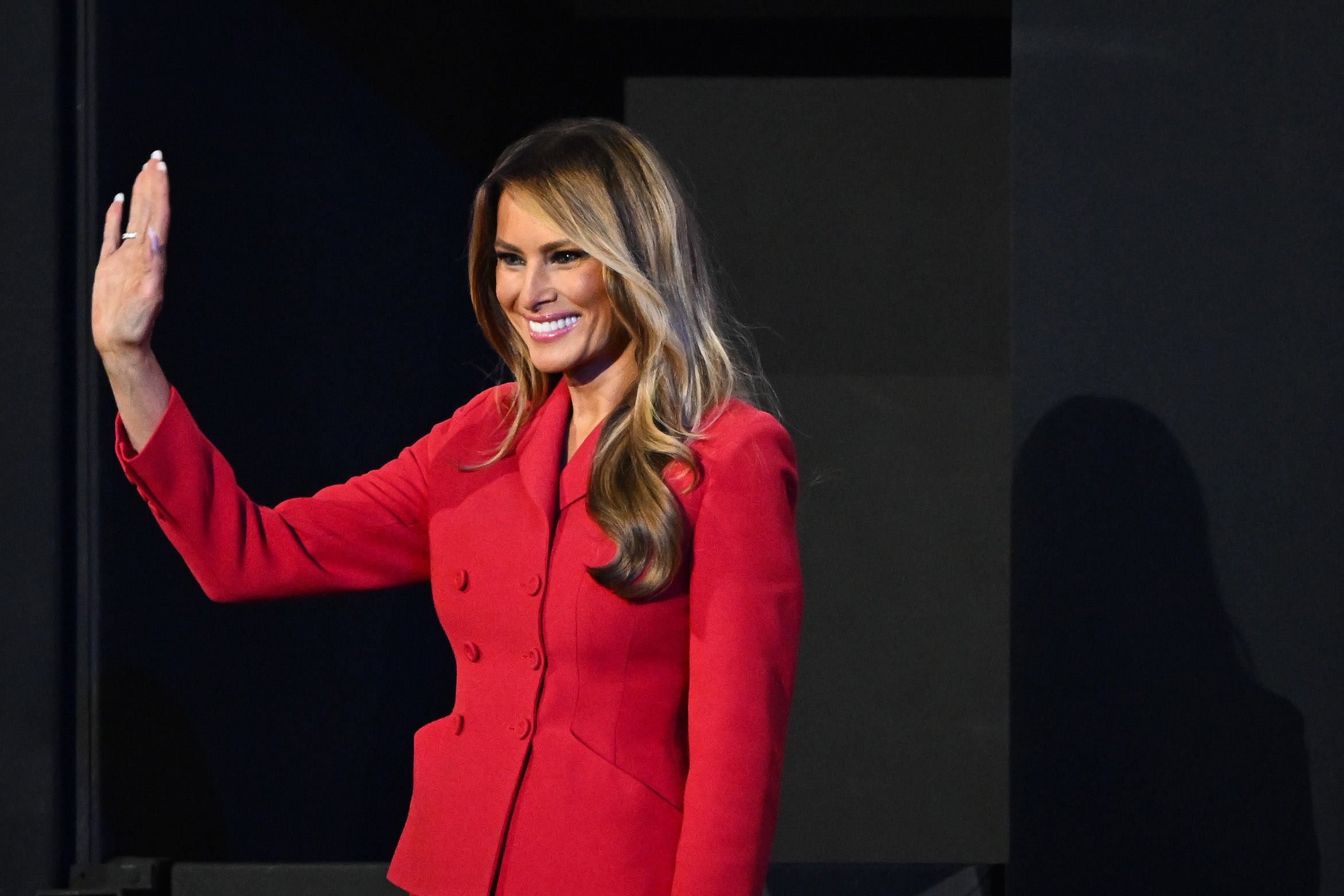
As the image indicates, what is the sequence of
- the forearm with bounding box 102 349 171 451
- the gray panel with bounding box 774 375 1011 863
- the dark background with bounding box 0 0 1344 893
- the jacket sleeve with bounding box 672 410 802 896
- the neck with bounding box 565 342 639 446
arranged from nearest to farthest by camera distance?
the jacket sleeve with bounding box 672 410 802 896
the forearm with bounding box 102 349 171 451
the neck with bounding box 565 342 639 446
the dark background with bounding box 0 0 1344 893
the gray panel with bounding box 774 375 1011 863

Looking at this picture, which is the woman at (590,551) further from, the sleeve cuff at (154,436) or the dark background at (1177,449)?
the dark background at (1177,449)

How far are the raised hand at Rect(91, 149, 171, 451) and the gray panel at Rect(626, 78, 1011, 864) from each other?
2.11m

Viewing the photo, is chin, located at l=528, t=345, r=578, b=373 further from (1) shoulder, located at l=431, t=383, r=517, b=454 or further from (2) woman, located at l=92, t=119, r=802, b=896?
(1) shoulder, located at l=431, t=383, r=517, b=454

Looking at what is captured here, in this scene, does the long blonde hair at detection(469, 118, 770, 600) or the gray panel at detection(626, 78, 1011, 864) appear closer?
the long blonde hair at detection(469, 118, 770, 600)

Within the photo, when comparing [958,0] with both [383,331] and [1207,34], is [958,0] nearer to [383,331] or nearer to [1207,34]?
[1207,34]

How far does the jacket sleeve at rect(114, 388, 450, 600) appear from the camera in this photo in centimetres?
159

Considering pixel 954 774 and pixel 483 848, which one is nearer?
pixel 483 848

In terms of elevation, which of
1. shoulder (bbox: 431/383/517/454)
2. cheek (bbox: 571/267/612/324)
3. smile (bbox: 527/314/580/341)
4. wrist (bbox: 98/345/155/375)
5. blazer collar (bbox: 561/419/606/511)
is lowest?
blazer collar (bbox: 561/419/606/511)

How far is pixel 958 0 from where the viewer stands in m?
3.47

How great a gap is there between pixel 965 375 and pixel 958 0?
0.89 meters

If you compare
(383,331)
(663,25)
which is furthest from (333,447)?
(663,25)

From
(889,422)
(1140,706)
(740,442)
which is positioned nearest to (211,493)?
(740,442)

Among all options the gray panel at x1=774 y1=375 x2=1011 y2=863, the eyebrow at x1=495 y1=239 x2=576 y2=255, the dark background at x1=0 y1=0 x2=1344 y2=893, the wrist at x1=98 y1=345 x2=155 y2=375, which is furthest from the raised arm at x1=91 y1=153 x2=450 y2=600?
the gray panel at x1=774 y1=375 x2=1011 y2=863

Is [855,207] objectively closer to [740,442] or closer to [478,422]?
[478,422]
